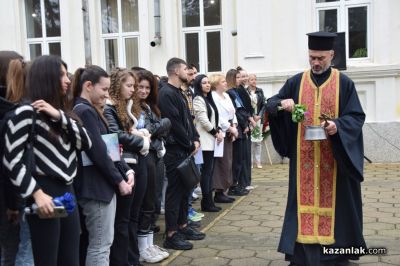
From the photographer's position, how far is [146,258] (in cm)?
479

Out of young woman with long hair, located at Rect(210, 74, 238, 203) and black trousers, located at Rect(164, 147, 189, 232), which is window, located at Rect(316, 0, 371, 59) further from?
black trousers, located at Rect(164, 147, 189, 232)

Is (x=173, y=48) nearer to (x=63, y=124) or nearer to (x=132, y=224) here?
(x=132, y=224)

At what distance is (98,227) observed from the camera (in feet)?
11.5

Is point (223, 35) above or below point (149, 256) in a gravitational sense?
above

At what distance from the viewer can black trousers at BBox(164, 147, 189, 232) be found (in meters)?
5.19

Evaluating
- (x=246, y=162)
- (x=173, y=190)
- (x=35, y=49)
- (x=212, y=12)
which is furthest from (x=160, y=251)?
(x=35, y=49)

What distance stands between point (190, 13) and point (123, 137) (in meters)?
8.90

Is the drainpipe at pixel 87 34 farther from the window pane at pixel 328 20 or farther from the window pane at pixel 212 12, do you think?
the window pane at pixel 328 20

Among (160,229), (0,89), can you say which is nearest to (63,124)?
(0,89)

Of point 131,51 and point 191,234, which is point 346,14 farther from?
point 191,234

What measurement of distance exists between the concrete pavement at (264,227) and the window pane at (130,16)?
6060mm

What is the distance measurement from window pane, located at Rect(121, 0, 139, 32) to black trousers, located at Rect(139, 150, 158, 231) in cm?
878

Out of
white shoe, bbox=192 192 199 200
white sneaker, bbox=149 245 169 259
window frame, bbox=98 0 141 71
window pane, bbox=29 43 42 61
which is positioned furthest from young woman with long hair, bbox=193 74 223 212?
window pane, bbox=29 43 42 61

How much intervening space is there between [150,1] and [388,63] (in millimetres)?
5820
